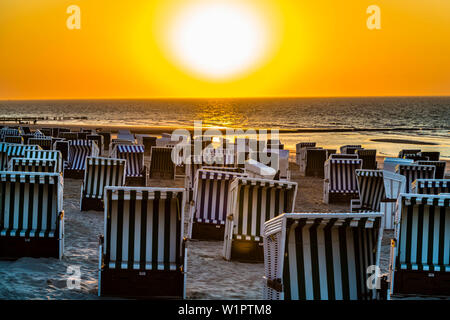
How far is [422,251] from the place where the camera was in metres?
6.41

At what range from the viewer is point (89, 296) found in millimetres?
5934

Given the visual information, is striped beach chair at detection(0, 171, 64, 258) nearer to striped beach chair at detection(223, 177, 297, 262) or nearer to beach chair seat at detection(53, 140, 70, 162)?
striped beach chair at detection(223, 177, 297, 262)

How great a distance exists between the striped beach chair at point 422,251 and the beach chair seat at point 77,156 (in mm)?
11608

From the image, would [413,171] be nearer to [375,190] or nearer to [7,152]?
[375,190]

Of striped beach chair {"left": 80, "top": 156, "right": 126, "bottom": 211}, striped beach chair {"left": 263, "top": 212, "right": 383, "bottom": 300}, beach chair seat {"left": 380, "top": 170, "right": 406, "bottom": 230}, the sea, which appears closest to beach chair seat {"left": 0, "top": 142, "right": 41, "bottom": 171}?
striped beach chair {"left": 80, "top": 156, "right": 126, "bottom": 211}

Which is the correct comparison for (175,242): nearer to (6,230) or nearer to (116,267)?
(116,267)

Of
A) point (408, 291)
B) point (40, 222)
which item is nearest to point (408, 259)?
point (408, 291)

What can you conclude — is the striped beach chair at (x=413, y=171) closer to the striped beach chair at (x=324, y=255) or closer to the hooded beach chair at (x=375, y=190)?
the hooded beach chair at (x=375, y=190)

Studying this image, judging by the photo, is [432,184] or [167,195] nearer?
[167,195]

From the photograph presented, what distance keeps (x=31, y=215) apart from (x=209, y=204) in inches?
122

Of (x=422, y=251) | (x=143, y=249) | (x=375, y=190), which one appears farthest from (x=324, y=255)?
(x=375, y=190)

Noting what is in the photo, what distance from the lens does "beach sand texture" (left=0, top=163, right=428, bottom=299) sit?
6.10 metres

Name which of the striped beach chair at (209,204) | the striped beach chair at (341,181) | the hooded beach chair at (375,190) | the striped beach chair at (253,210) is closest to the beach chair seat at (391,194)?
the hooded beach chair at (375,190)
